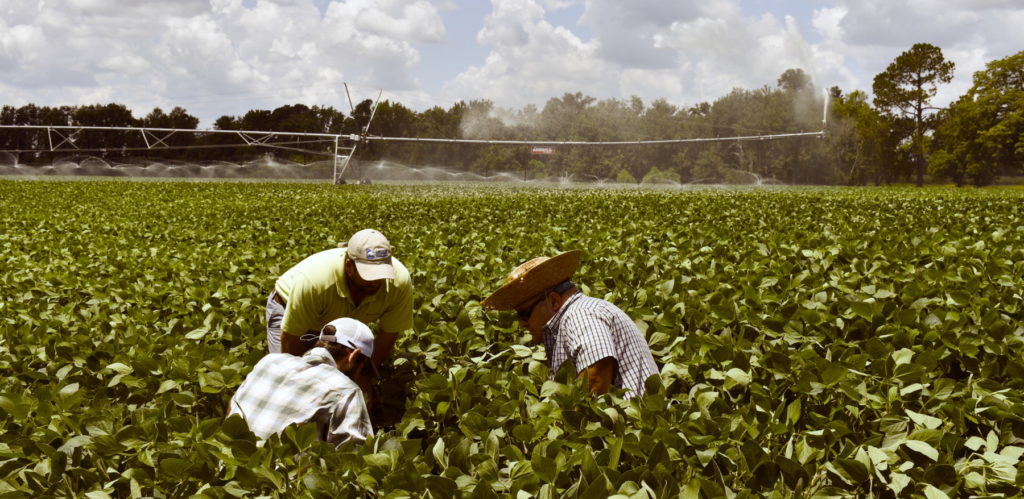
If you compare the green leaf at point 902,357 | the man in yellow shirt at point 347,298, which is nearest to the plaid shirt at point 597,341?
the green leaf at point 902,357

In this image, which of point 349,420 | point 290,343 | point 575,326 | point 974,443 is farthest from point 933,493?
point 290,343

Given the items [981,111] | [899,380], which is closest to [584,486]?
[899,380]

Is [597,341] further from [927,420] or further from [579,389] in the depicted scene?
[927,420]

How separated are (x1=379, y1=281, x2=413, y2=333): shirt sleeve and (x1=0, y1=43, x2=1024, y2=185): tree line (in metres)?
60.9

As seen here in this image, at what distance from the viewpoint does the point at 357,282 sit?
15.3 feet

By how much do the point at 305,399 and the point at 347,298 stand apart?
1.50m

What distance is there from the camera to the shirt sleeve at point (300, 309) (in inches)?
184

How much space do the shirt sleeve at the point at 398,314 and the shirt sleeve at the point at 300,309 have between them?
468mm

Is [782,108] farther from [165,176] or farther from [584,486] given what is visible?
[584,486]

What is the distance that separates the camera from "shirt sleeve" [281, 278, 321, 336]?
4.68 meters

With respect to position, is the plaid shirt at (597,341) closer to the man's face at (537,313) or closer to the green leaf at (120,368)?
the man's face at (537,313)

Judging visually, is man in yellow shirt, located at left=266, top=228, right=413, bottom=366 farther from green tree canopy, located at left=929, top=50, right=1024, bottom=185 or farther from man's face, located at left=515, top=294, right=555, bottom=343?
green tree canopy, located at left=929, top=50, right=1024, bottom=185

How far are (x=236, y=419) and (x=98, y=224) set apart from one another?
14.7 meters

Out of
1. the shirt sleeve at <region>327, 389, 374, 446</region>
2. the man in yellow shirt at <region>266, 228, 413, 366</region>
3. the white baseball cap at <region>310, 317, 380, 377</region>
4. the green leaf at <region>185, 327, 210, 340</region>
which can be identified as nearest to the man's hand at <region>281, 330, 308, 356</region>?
the man in yellow shirt at <region>266, 228, 413, 366</region>
